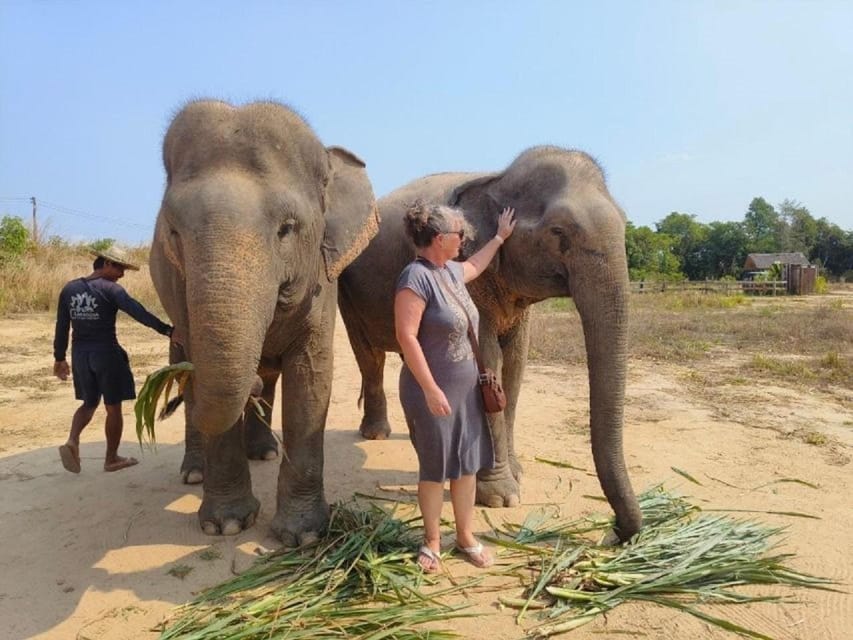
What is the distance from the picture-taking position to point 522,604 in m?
3.15

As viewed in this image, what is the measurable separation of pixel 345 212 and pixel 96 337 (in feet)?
7.52

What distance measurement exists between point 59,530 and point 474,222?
317 cm

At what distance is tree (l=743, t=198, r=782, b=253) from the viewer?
208 feet

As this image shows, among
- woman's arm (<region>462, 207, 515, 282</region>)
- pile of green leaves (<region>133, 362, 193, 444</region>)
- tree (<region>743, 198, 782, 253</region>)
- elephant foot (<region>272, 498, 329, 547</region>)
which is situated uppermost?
tree (<region>743, 198, 782, 253</region>)

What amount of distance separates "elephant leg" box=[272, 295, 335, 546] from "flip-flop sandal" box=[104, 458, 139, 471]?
1891mm

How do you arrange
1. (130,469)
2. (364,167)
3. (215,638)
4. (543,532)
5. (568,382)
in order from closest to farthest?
(215,638), (543,532), (364,167), (130,469), (568,382)

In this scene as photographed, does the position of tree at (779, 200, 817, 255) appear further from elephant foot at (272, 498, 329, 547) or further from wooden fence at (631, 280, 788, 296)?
elephant foot at (272, 498, 329, 547)

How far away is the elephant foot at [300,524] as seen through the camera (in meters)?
3.90

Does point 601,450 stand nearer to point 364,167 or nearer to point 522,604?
point 522,604

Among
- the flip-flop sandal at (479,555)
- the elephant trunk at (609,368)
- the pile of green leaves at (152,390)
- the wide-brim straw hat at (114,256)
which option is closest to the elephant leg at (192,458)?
the wide-brim straw hat at (114,256)

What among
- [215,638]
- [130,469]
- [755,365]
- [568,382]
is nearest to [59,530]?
[130,469]

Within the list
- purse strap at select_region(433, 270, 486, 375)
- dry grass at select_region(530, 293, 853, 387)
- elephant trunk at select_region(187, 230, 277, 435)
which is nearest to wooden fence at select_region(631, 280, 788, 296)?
dry grass at select_region(530, 293, 853, 387)

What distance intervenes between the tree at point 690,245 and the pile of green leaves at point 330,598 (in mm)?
61777

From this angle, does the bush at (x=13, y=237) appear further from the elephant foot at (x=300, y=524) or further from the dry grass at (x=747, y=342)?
the elephant foot at (x=300, y=524)
